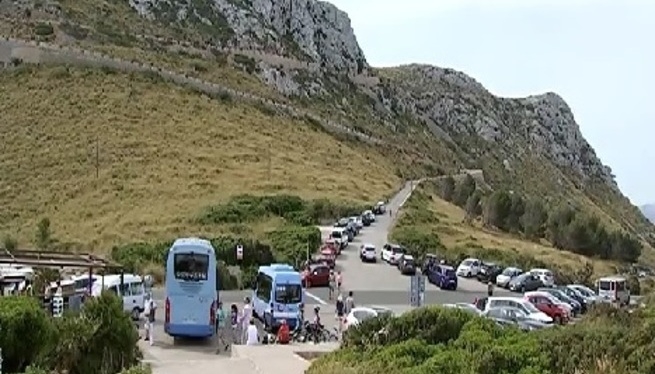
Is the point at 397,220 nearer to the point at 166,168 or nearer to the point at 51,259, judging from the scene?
the point at 166,168

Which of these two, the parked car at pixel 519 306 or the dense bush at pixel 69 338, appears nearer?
the dense bush at pixel 69 338

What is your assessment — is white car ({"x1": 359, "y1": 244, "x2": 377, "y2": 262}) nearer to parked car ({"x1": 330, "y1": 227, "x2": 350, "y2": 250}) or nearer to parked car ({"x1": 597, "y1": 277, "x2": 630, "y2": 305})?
parked car ({"x1": 330, "y1": 227, "x2": 350, "y2": 250})

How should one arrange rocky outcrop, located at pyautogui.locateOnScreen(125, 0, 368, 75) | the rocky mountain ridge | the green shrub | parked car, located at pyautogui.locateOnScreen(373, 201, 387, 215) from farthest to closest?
rocky outcrop, located at pyautogui.locateOnScreen(125, 0, 368, 75) < the rocky mountain ridge < parked car, located at pyautogui.locateOnScreen(373, 201, 387, 215) < the green shrub

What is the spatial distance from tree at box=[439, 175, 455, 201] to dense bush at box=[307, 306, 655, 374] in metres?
80.3

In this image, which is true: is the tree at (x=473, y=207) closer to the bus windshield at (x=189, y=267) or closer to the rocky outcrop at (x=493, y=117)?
the rocky outcrop at (x=493, y=117)

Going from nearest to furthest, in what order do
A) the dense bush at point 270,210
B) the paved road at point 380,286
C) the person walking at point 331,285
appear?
1. the paved road at point 380,286
2. the person walking at point 331,285
3. the dense bush at point 270,210

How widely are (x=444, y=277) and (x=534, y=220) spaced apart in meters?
39.6

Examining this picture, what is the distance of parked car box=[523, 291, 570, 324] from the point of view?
119 ft

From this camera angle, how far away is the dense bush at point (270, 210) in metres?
59.1

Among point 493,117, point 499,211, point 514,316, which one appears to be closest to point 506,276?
point 514,316

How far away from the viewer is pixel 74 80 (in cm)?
8931

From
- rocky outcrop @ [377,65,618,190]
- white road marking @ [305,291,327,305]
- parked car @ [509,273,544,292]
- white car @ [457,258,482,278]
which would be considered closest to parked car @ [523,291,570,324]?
white road marking @ [305,291,327,305]

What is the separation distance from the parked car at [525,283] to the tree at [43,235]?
22.9 meters

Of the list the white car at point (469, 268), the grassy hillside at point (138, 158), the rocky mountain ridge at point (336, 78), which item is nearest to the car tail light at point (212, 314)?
the grassy hillside at point (138, 158)
